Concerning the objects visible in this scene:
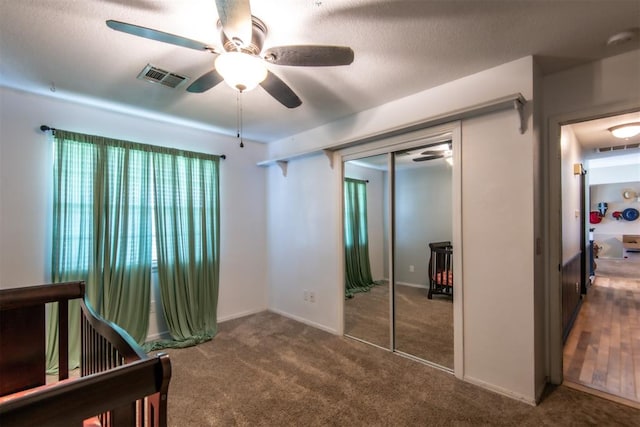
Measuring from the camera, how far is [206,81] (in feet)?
5.97

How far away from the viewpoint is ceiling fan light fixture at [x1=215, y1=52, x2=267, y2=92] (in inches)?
58.1

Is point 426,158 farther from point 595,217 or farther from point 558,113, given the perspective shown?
point 595,217

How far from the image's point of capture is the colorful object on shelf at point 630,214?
8.10 meters

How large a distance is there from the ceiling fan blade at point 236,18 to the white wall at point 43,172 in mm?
2326

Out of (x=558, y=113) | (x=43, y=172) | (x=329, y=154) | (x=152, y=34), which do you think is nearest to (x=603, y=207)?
(x=558, y=113)

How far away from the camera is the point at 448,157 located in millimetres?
2543

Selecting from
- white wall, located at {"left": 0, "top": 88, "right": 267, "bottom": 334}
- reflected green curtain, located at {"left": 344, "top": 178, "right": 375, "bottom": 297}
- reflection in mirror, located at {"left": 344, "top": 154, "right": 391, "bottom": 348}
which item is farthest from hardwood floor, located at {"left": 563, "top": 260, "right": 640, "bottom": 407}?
white wall, located at {"left": 0, "top": 88, "right": 267, "bottom": 334}

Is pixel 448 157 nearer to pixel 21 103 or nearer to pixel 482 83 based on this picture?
pixel 482 83

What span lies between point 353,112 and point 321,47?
5.43ft

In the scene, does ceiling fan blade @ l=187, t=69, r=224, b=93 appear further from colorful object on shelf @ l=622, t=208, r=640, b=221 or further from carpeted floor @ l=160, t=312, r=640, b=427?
colorful object on shelf @ l=622, t=208, r=640, b=221

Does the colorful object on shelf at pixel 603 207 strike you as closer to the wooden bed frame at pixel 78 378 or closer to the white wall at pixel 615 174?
the white wall at pixel 615 174

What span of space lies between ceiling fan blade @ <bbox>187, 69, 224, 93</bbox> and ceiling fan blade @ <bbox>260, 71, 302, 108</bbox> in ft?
0.88

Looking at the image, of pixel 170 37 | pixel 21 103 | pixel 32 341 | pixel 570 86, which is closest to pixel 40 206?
pixel 21 103

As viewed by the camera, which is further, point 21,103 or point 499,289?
point 21,103
